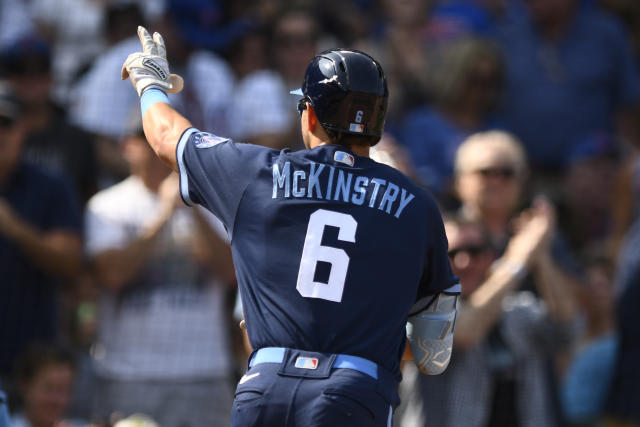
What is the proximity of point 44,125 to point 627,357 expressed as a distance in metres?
4.09

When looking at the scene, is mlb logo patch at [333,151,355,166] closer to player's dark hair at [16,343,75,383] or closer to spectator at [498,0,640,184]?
player's dark hair at [16,343,75,383]

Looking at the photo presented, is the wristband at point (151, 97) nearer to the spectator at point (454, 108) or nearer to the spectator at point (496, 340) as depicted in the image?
the spectator at point (496, 340)

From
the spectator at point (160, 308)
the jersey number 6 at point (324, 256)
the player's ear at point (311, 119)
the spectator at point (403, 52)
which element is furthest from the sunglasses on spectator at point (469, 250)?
the spectator at point (403, 52)

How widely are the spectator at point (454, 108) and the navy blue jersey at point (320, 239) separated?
499cm

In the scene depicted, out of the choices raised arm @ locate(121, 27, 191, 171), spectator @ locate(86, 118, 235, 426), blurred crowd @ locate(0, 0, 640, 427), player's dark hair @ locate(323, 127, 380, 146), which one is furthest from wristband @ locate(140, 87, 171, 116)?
spectator @ locate(86, 118, 235, 426)

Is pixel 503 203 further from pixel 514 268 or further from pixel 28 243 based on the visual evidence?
pixel 28 243

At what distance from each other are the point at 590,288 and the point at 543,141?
184cm

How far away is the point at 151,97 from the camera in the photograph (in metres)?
4.32

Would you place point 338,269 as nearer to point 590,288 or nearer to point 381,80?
point 381,80

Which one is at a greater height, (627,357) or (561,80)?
(561,80)

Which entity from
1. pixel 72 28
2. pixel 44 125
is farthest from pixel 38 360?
pixel 72 28

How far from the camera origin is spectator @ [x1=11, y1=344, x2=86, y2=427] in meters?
6.41

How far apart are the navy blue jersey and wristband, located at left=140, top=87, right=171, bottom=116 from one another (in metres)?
0.25

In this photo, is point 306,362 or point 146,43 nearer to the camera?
point 306,362
